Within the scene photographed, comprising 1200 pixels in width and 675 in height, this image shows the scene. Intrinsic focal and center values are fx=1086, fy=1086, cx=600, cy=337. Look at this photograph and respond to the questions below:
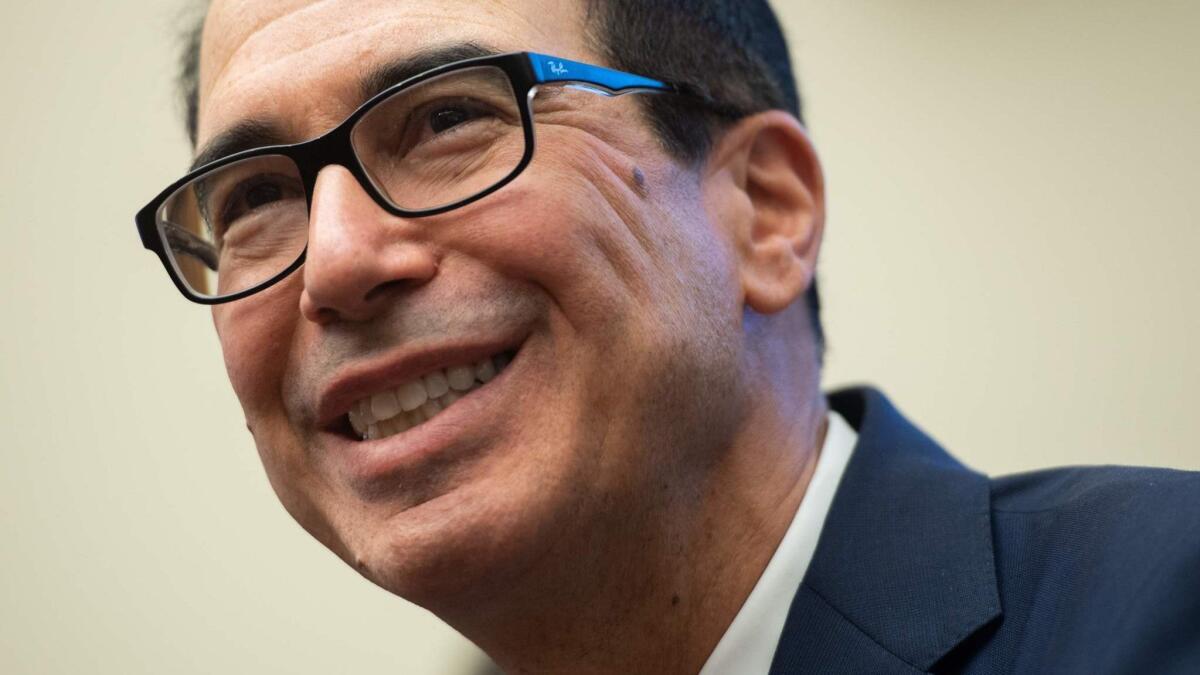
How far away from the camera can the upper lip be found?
1212 millimetres

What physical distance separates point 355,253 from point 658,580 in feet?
1.77

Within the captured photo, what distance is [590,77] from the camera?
1.32 m

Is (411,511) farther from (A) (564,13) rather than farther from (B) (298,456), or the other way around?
(A) (564,13)

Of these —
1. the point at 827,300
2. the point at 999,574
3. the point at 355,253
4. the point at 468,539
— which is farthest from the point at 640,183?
the point at 827,300

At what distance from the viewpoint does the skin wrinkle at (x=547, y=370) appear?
3.92 feet

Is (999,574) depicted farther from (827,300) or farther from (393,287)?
(827,300)

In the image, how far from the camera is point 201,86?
1591 mm

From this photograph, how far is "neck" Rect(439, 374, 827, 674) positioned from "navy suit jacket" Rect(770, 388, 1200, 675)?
10 centimetres

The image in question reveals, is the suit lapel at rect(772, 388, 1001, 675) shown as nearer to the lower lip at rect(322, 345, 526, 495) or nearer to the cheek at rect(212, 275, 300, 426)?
the lower lip at rect(322, 345, 526, 495)

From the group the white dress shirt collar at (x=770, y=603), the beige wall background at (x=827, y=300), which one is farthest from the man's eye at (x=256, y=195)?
the beige wall background at (x=827, y=300)

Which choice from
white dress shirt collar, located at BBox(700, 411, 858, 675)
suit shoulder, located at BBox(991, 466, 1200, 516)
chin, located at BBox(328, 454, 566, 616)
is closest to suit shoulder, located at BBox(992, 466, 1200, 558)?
suit shoulder, located at BBox(991, 466, 1200, 516)

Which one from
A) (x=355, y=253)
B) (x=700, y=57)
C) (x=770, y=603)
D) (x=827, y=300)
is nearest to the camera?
(x=355, y=253)

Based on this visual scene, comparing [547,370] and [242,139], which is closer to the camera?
[547,370]

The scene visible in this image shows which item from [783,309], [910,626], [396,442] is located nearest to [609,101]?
[783,309]
